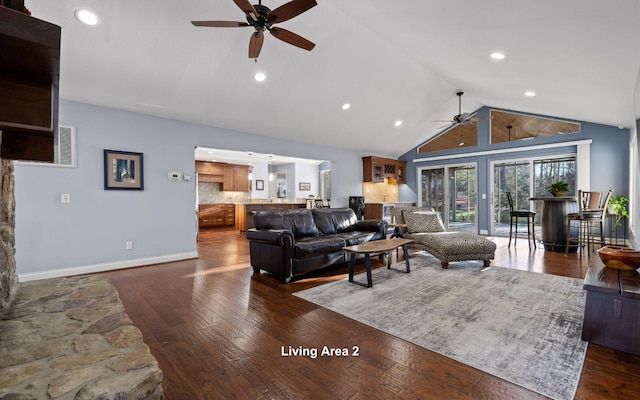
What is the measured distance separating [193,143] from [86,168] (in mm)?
1603

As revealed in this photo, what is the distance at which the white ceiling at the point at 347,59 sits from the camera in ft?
9.41

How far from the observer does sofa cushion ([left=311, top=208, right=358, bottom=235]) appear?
4.96m

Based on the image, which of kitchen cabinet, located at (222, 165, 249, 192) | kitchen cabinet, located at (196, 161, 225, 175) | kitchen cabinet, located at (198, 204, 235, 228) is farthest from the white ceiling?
kitchen cabinet, located at (198, 204, 235, 228)

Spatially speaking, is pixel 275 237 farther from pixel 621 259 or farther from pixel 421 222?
pixel 621 259

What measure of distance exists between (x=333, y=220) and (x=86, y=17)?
4001 millimetres

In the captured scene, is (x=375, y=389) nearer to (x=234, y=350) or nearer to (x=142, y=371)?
(x=234, y=350)

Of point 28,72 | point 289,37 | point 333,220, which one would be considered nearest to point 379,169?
point 333,220

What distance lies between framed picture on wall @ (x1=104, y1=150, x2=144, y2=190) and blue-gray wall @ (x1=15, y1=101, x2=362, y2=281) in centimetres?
7

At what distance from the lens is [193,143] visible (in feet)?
17.4

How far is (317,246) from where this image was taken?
3.94 meters

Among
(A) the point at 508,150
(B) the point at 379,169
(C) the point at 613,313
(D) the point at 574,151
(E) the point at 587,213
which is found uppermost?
(A) the point at 508,150

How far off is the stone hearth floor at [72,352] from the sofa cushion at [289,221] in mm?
2374

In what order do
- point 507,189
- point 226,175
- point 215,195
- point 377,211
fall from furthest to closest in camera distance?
point 215,195 < point 226,175 < point 377,211 < point 507,189

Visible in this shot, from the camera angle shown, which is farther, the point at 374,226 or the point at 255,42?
the point at 374,226
